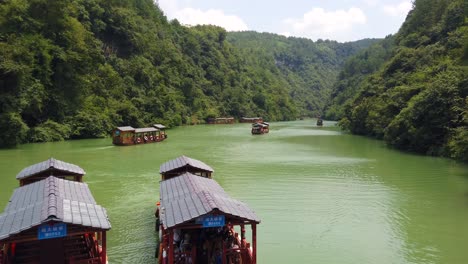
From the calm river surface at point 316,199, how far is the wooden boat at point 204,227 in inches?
85.0

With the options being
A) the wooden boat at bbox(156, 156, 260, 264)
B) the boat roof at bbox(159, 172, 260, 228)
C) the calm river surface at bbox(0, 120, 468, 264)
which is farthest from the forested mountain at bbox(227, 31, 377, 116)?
the wooden boat at bbox(156, 156, 260, 264)

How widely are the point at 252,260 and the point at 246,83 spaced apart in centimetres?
11048

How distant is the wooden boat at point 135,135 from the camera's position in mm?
39406

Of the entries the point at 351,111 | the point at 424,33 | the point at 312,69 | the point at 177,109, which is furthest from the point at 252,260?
the point at 312,69

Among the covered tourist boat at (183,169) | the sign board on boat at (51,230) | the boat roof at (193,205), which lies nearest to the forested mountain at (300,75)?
the covered tourist boat at (183,169)

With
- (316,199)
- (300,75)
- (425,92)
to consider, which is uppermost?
(300,75)

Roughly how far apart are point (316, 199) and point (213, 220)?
36.2 ft

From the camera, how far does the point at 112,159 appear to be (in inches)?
1204

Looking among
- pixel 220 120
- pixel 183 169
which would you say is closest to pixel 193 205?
pixel 183 169

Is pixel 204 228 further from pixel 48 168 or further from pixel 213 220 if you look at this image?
pixel 48 168

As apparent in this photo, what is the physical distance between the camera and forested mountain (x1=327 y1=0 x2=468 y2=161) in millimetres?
30391

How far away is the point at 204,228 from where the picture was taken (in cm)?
1001

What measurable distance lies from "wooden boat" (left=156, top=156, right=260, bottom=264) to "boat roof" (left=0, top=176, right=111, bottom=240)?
1.52 metres

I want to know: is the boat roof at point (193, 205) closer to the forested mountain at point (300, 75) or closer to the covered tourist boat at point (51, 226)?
the covered tourist boat at point (51, 226)
